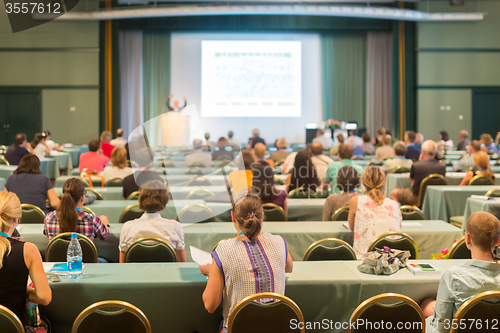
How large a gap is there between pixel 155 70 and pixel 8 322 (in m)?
15.1

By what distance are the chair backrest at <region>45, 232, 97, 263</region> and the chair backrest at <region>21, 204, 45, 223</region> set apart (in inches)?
53.5

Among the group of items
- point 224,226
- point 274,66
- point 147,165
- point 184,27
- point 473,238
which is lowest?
point 224,226

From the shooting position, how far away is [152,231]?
3.37 m

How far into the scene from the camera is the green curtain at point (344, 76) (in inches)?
648

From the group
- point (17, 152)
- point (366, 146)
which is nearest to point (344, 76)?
point (366, 146)

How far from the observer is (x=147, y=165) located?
188cm

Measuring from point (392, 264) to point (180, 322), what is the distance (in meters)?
1.30

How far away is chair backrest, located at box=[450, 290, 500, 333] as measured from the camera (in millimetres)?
2189

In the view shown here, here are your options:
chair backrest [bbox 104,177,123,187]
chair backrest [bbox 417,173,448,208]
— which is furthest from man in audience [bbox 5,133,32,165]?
chair backrest [bbox 417,173,448,208]

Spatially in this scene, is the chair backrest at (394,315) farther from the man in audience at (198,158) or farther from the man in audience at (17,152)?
the man in audience at (17,152)

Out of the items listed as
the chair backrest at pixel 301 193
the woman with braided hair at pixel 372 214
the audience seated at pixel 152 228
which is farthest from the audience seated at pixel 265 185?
the audience seated at pixel 152 228

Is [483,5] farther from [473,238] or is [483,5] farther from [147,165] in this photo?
[147,165]

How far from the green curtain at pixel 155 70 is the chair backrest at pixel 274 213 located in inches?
468

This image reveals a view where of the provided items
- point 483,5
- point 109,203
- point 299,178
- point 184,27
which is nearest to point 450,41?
point 483,5
